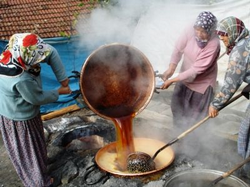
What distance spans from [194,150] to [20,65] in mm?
2629

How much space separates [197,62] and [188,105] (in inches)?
28.0

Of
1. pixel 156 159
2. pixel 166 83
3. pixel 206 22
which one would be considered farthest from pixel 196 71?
pixel 156 159

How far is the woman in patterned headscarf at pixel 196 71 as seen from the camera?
154 inches

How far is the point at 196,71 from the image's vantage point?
4.05 metres

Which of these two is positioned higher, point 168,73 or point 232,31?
point 232,31

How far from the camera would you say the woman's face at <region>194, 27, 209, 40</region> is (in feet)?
12.7

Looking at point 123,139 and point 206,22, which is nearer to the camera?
point 206,22

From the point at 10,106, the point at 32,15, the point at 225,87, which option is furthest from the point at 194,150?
the point at 32,15

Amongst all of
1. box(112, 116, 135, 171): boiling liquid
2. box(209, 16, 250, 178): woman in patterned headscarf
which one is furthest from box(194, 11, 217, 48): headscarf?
box(112, 116, 135, 171): boiling liquid

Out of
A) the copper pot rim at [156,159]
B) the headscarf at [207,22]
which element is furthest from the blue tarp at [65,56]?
the headscarf at [207,22]

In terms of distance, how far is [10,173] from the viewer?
14.7 feet

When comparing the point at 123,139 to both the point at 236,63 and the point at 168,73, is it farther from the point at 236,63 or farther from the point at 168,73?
the point at 236,63

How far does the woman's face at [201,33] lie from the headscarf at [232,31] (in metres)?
0.49

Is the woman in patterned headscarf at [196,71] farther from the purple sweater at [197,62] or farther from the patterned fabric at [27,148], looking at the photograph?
the patterned fabric at [27,148]
